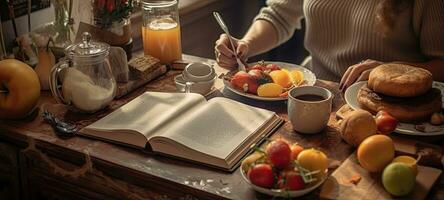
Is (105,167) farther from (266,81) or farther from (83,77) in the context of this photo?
(266,81)

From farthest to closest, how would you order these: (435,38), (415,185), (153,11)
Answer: (153,11)
(435,38)
(415,185)

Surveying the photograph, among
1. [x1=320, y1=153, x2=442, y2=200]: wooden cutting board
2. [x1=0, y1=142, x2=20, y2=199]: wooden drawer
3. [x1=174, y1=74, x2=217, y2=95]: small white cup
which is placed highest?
[x1=320, y1=153, x2=442, y2=200]: wooden cutting board

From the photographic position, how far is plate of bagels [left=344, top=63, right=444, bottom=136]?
1.23 metres

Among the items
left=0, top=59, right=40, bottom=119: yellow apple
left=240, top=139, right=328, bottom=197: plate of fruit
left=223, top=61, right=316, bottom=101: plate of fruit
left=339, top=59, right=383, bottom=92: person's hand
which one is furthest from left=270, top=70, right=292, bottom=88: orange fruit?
left=0, top=59, right=40, bottom=119: yellow apple

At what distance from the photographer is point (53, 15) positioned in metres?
1.70

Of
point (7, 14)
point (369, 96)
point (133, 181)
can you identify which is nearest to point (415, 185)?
point (369, 96)

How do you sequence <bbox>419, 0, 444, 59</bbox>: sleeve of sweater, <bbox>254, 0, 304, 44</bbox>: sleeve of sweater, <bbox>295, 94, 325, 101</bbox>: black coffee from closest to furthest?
<bbox>295, 94, 325, 101</bbox>: black coffee → <bbox>419, 0, 444, 59</bbox>: sleeve of sweater → <bbox>254, 0, 304, 44</bbox>: sleeve of sweater

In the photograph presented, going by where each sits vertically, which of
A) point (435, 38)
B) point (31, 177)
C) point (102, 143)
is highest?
point (435, 38)

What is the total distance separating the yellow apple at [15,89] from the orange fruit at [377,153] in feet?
2.38

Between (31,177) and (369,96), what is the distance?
0.76m

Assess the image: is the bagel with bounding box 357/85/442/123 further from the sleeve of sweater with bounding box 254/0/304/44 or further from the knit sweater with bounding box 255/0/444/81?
the sleeve of sweater with bounding box 254/0/304/44

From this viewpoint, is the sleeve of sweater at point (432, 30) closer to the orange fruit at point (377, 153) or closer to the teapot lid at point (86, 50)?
the orange fruit at point (377, 153)

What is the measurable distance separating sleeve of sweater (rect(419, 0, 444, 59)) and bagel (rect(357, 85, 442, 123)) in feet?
1.03

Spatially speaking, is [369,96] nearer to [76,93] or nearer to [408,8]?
[408,8]
